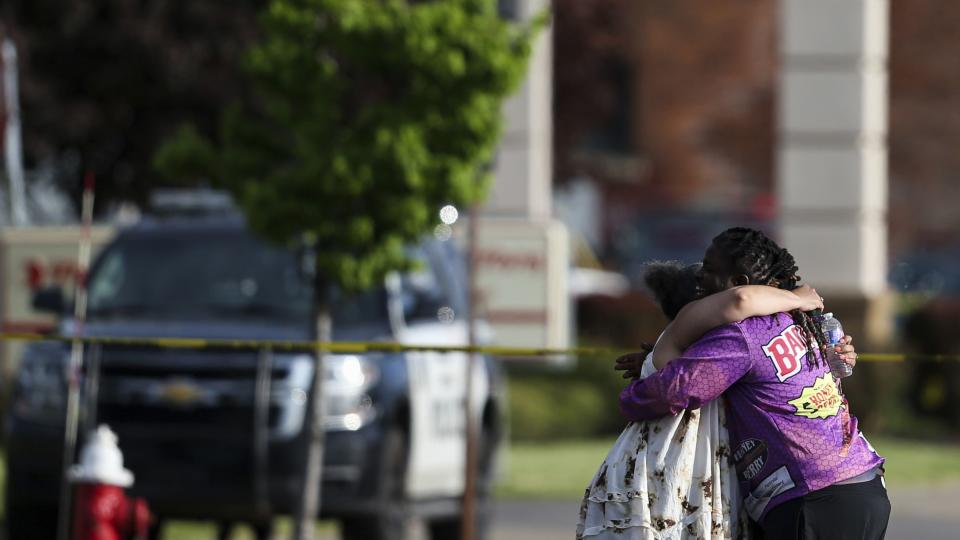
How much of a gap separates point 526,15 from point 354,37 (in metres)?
7.98

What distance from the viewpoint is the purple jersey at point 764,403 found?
5535mm

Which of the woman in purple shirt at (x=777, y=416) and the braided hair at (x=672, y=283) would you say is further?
the braided hair at (x=672, y=283)

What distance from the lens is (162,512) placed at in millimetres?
10594

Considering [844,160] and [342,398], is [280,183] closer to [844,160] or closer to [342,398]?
[342,398]

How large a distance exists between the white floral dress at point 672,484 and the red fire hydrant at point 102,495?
348 cm

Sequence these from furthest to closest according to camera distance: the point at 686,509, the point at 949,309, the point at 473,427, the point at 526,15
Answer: the point at 949,309
the point at 526,15
the point at 473,427
the point at 686,509

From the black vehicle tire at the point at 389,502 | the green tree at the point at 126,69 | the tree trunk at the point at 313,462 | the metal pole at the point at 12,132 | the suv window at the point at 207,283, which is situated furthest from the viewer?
the green tree at the point at 126,69

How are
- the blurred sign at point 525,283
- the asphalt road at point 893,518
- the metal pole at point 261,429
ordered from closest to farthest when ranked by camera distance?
1. the metal pole at point 261,429
2. the asphalt road at point 893,518
3. the blurred sign at point 525,283

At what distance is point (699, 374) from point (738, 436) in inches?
10.2

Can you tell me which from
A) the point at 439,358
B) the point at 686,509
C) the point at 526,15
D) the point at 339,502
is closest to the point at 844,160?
the point at 526,15

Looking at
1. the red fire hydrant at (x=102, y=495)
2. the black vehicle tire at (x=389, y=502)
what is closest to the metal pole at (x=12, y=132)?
the black vehicle tire at (x=389, y=502)

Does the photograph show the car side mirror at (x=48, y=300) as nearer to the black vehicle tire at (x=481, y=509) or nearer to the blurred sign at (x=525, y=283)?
the black vehicle tire at (x=481, y=509)

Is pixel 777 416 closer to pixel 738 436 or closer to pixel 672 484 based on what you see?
pixel 738 436

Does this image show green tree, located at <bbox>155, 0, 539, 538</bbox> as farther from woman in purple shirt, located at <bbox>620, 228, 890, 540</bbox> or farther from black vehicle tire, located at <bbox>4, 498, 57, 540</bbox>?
woman in purple shirt, located at <bbox>620, 228, 890, 540</bbox>
